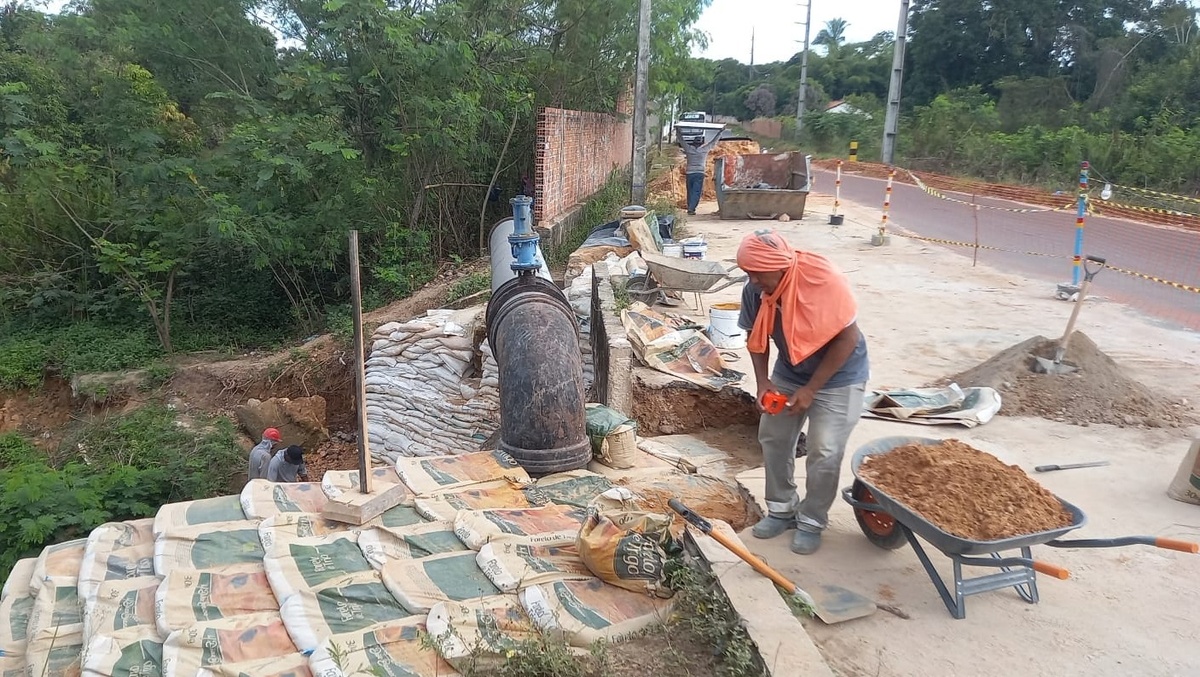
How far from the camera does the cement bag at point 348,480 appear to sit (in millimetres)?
3788

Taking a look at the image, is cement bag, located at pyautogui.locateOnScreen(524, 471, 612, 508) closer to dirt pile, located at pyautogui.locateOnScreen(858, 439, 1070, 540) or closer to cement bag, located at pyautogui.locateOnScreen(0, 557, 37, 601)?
dirt pile, located at pyautogui.locateOnScreen(858, 439, 1070, 540)

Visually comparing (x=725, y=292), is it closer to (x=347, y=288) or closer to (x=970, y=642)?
(x=347, y=288)

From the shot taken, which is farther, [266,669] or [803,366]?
[803,366]

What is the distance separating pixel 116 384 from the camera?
8.52 meters

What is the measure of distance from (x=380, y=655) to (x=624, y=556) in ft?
3.26

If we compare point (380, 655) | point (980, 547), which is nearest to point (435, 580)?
point (380, 655)

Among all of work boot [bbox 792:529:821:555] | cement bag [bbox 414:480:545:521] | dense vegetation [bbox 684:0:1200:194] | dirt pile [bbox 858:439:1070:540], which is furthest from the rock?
dense vegetation [bbox 684:0:1200:194]

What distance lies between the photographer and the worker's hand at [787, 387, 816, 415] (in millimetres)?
3189

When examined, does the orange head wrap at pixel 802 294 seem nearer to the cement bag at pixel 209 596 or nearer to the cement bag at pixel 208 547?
the cement bag at pixel 209 596

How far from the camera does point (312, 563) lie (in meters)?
3.17

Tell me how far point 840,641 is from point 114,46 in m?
11.0

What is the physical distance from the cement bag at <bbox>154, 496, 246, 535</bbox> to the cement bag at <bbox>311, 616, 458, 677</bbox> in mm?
1204

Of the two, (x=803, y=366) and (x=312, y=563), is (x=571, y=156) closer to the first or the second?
(x=803, y=366)

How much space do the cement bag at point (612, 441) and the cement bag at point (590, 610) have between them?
1658 millimetres
